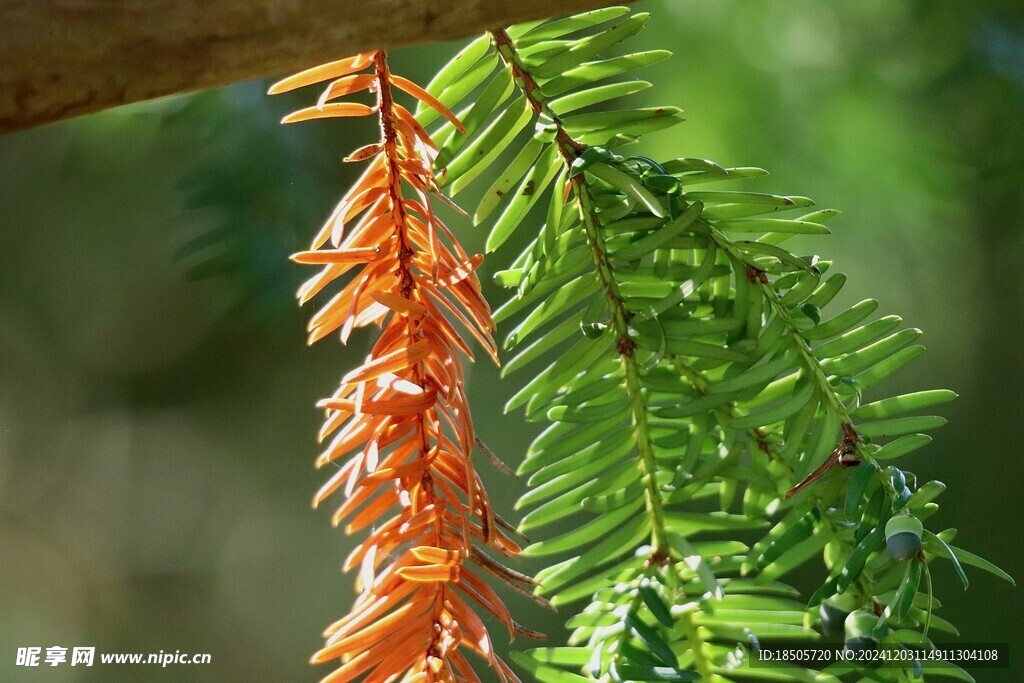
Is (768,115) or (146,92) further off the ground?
(768,115)

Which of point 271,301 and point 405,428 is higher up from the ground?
point 271,301

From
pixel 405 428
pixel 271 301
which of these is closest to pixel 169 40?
pixel 405 428

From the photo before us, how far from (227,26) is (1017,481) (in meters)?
0.59

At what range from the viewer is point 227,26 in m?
0.16

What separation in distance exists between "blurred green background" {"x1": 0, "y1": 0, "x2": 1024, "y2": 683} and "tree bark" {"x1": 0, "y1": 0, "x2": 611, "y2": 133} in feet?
1.36

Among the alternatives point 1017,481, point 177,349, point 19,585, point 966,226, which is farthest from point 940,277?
point 19,585

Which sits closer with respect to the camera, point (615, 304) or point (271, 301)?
point (615, 304)

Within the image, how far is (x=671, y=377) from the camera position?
249mm

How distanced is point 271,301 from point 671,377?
1.31ft

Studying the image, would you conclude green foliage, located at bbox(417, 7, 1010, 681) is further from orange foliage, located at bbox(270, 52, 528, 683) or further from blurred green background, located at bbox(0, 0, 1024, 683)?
blurred green background, located at bbox(0, 0, 1024, 683)

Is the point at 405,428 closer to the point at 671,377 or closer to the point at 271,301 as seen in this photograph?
Answer: the point at 671,377

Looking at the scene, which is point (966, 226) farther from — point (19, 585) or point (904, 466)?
point (19, 585)

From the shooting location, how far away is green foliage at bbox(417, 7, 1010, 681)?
0.23 m

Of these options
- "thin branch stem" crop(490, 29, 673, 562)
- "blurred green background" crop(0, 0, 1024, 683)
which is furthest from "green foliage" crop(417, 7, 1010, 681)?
"blurred green background" crop(0, 0, 1024, 683)
